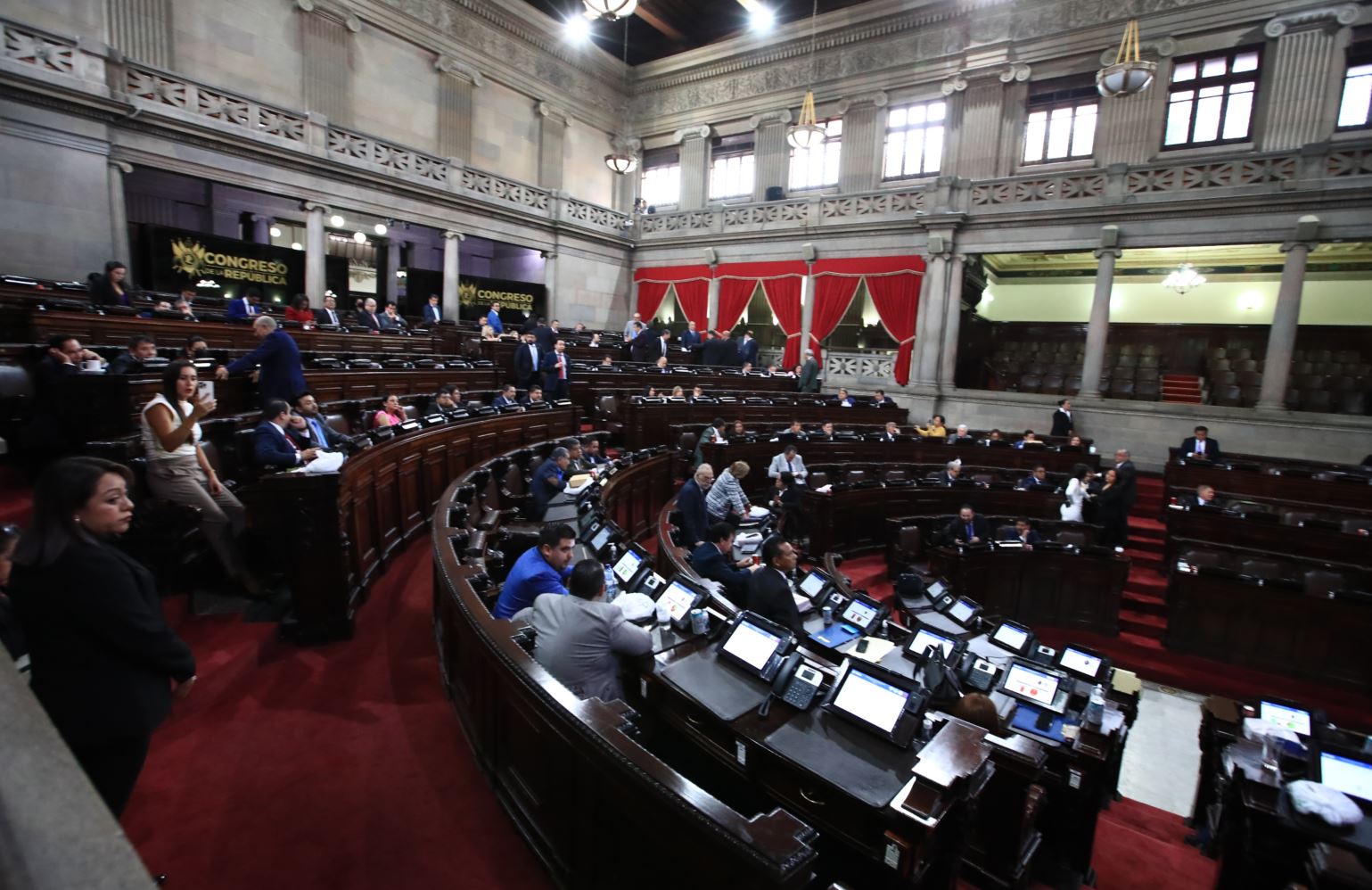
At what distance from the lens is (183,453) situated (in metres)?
3.80

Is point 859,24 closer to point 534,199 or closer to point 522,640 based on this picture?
point 534,199

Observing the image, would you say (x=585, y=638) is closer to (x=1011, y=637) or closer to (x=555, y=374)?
(x=1011, y=637)

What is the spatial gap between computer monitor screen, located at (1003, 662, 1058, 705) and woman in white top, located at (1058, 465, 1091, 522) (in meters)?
5.51

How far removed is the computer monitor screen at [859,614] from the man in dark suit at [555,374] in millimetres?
6557

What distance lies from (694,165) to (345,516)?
1865 cm

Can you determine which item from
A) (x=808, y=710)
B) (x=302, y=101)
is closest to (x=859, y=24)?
(x=302, y=101)

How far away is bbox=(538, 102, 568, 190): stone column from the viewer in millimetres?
18609

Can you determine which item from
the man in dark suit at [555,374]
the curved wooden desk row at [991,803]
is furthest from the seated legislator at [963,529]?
the man in dark suit at [555,374]

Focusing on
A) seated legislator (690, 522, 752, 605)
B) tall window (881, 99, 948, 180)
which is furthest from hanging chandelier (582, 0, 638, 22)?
tall window (881, 99, 948, 180)

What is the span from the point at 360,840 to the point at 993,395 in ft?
47.6

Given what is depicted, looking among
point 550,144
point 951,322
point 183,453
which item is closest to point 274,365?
point 183,453

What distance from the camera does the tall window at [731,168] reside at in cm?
1938

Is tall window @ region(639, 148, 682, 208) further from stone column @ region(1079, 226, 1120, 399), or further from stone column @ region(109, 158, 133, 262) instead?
stone column @ region(109, 158, 133, 262)

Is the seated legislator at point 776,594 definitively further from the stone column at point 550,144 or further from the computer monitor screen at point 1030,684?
the stone column at point 550,144
